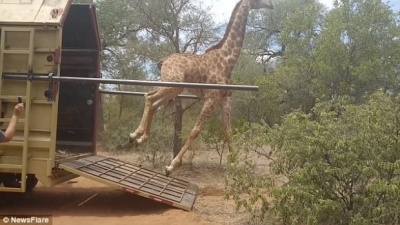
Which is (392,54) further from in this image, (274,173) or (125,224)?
(125,224)

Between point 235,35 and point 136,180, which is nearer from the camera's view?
point 136,180

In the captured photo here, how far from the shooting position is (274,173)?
6246 millimetres

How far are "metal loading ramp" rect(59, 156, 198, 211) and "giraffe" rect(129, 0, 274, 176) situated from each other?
1.49 ft

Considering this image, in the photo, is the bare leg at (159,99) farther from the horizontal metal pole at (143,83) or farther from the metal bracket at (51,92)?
the horizontal metal pole at (143,83)

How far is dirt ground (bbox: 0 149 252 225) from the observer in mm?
6569

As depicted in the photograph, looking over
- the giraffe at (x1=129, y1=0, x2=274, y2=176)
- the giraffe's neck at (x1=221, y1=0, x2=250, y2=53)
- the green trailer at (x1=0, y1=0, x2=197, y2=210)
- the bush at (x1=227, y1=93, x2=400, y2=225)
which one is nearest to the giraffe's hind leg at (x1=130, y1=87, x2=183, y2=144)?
the giraffe at (x1=129, y1=0, x2=274, y2=176)

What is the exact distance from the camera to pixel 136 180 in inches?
297

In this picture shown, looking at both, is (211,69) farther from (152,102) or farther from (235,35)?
(152,102)

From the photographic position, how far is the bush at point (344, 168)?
5.20 m

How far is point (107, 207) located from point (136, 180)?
0.57 m

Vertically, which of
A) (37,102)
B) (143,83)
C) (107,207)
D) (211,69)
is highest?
(211,69)

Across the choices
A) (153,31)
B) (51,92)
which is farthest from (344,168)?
(153,31)

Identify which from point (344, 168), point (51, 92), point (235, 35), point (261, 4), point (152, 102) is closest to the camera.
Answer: point (344, 168)

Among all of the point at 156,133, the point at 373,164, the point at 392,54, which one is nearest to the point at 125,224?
the point at 373,164
